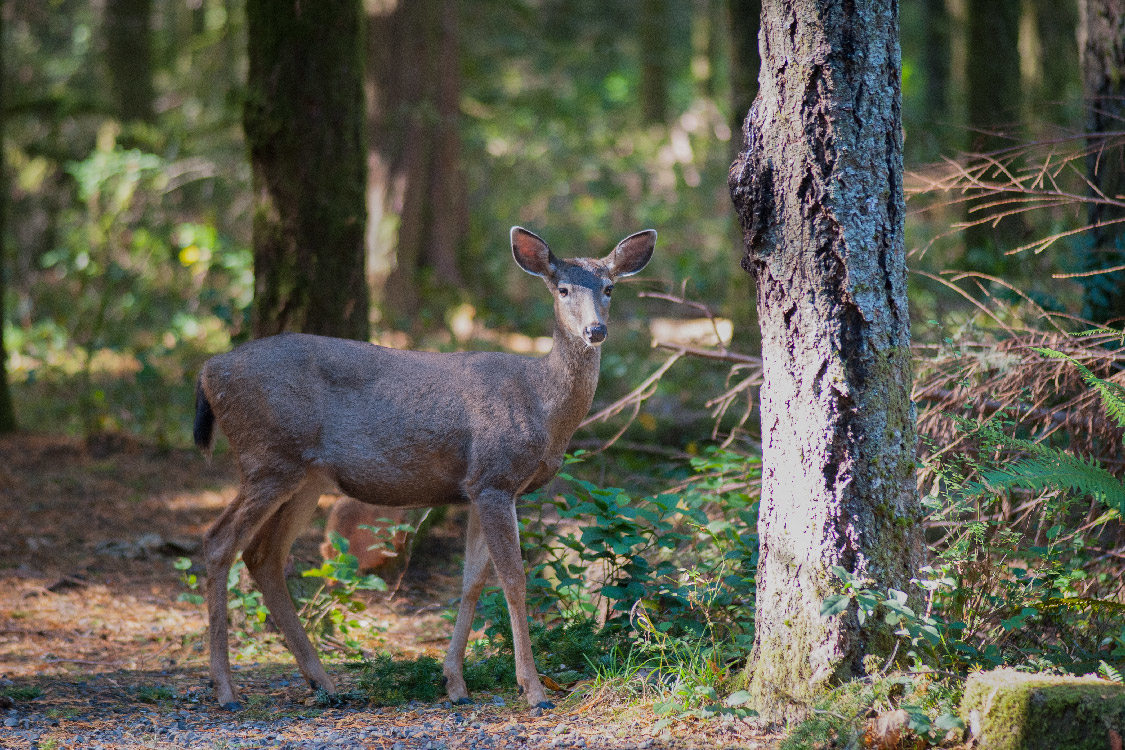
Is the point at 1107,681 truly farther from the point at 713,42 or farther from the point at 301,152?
the point at 713,42

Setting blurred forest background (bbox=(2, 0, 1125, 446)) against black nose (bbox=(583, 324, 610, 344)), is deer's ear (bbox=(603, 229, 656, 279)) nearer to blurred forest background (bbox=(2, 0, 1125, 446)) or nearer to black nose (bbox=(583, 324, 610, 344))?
black nose (bbox=(583, 324, 610, 344))

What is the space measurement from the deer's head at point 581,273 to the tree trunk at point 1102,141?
309 centimetres

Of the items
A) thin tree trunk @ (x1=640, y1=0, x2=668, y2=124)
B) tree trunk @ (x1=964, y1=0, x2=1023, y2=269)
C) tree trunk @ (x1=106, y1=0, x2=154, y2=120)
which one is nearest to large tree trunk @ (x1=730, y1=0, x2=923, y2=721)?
tree trunk @ (x1=964, y1=0, x2=1023, y2=269)

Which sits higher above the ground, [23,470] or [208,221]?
[208,221]

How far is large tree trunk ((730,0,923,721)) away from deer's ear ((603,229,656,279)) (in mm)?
1602

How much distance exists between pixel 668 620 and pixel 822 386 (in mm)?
→ 1659

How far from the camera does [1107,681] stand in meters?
3.92

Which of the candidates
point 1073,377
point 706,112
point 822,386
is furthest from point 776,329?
point 706,112

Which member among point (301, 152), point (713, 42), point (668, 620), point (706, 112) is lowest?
point (668, 620)

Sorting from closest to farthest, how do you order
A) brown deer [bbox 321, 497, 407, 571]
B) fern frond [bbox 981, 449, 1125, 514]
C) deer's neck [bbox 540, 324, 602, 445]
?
1. fern frond [bbox 981, 449, 1125, 514]
2. deer's neck [bbox 540, 324, 602, 445]
3. brown deer [bbox 321, 497, 407, 571]

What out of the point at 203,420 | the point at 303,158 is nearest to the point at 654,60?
the point at 303,158

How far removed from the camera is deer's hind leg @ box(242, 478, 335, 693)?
18.9 ft

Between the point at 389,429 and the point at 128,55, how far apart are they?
41.9ft

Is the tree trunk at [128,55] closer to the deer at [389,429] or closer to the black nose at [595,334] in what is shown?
the deer at [389,429]
